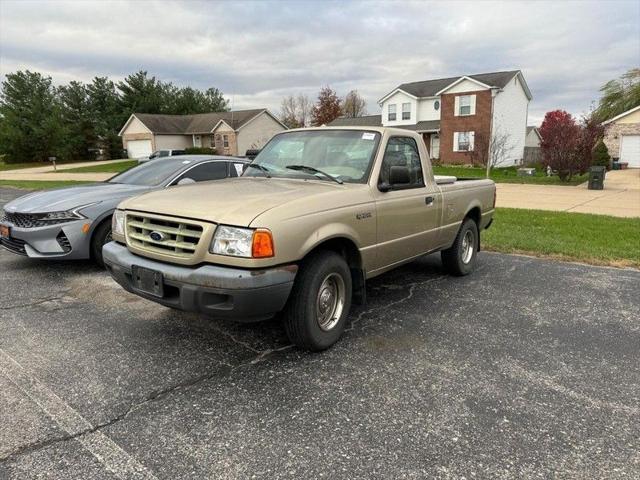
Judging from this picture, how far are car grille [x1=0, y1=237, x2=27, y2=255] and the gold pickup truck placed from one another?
2.52 metres

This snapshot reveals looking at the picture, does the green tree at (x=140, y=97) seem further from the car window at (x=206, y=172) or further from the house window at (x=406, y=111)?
the car window at (x=206, y=172)

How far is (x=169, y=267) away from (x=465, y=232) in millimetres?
4041

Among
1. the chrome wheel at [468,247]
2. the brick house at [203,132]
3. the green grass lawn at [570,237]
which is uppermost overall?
the brick house at [203,132]

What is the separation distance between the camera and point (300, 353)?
12.5 ft

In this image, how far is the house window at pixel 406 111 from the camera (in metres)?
39.6

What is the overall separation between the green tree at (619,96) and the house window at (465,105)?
457 inches

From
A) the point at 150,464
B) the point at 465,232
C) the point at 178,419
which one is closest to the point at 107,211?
the point at 178,419

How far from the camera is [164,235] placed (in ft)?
11.5

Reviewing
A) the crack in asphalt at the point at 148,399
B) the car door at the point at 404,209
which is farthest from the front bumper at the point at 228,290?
the car door at the point at 404,209

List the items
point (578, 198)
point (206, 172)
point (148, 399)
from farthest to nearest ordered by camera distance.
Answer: point (578, 198) < point (206, 172) < point (148, 399)

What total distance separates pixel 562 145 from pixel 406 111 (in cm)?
1966

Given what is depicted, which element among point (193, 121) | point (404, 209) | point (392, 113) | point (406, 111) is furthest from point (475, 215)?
point (193, 121)

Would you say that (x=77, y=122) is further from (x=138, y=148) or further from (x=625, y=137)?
(x=625, y=137)

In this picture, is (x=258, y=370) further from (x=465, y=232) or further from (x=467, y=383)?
(x=465, y=232)
